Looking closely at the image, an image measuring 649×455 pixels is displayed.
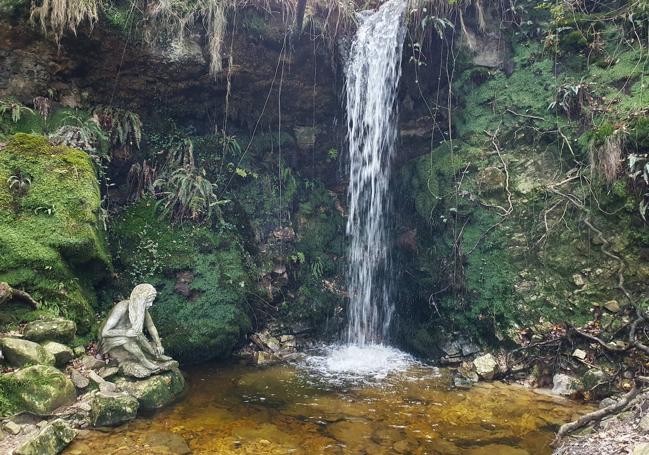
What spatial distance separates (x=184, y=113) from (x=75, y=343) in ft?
17.2

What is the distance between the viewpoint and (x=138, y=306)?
234 inches

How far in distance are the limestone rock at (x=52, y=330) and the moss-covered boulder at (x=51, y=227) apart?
0.84 ft

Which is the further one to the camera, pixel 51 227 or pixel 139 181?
pixel 139 181

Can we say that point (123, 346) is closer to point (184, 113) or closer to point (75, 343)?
point (75, 343)

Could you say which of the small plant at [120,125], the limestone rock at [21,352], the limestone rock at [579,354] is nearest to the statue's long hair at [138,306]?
the limestone rock at [21,352]

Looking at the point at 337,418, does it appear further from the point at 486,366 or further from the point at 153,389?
the point at 486,366

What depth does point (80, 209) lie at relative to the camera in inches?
247

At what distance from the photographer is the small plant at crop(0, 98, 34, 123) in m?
7.01

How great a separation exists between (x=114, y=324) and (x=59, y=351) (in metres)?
0.75

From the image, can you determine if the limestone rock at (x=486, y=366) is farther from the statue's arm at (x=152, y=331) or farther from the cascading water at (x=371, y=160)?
the statue's arm at (x=152, y=331)

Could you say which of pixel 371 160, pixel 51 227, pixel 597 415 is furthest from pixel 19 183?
pixel 597 415

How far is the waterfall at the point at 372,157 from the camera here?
9453 mm

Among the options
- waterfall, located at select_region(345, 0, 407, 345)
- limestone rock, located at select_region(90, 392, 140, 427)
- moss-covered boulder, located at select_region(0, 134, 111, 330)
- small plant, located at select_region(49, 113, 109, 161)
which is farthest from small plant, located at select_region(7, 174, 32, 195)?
waterfall, located at select_region(345, 0, 407, 345)

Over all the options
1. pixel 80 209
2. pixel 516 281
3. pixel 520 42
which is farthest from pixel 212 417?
pixel 520 42
